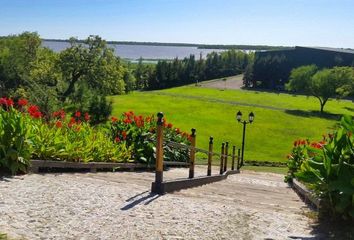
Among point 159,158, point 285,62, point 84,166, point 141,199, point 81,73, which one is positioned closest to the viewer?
point 141,199

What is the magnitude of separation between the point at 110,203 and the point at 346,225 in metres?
2.92

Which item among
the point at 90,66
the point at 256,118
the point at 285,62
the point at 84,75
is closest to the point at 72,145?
the point at 90,66

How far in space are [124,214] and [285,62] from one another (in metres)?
130

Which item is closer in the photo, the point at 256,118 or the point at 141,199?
the point at 141,199

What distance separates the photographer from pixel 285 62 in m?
130

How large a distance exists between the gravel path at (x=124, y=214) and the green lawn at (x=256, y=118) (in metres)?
29.1

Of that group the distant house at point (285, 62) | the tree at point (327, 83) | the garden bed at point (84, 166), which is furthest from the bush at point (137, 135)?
the distant house at point (285, 62)

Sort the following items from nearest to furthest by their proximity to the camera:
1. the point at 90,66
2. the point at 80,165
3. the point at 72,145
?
the point at 72,145 < the point at 80,165 < the point at 90,66

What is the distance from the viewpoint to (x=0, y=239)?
14.2ft

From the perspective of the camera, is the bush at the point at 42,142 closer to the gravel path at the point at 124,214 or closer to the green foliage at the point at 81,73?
the gravel path at the point at 124,214

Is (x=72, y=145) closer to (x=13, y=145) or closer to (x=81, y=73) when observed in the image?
(x=13, y=145)

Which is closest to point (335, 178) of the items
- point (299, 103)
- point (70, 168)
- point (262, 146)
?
point (70, 168)

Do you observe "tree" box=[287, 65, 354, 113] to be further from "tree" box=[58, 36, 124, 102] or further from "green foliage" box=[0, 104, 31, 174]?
"green foliage" box=[0, 104, 31, 174]

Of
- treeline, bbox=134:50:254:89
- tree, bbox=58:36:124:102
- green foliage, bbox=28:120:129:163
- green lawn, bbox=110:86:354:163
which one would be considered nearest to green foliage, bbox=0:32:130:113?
tree, bbox=58:36:124:102
